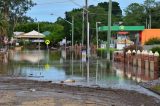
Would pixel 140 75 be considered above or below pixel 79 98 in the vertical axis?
below

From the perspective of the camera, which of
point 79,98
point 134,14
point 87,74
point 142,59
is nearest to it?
point 79,98

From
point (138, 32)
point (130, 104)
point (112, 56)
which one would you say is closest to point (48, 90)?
point (130, 104)

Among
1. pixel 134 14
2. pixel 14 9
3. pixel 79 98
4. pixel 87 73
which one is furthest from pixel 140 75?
pixel 134 14

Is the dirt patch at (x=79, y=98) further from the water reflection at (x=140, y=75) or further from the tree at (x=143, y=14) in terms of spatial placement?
the tree at (x=143, y=14)

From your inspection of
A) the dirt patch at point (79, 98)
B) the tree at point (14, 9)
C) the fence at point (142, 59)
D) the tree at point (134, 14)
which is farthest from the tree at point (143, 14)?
the dirt patch at point (79, 98)

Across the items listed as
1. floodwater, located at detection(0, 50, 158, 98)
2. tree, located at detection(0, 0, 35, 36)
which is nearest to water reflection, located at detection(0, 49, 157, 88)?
floodwater, located at detection(0, 50, 158, 98)

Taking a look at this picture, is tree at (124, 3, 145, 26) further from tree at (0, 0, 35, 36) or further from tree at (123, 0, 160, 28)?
tree at (0, 0, 35, 36)

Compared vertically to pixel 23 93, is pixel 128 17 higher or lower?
higher

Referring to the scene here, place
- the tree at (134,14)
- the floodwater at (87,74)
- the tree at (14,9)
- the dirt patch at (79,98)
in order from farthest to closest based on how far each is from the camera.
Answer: the tree at (134,14)
the tree at (14,9)
the floodwater at (87,74)
the dirt patch at (79,98)

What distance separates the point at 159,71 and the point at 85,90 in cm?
1603

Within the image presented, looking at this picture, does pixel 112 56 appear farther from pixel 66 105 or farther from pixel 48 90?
pixel 66 105

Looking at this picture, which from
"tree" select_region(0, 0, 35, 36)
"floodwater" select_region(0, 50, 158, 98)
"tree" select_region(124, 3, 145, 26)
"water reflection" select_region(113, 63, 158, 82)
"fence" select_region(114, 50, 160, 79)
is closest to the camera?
"floodwater" select_region(0, 50, 158, 98)

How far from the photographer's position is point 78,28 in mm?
121250

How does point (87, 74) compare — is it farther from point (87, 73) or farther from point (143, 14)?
point (143, 14)
